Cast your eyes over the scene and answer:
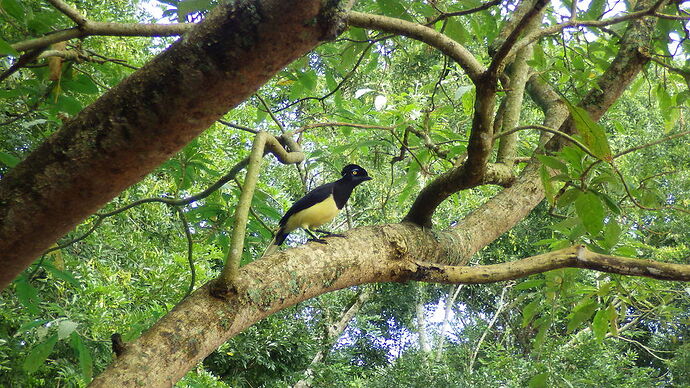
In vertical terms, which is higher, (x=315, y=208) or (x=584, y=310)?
(x=315, y=208)

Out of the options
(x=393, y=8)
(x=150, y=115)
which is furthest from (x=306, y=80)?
(x=150, y=115)

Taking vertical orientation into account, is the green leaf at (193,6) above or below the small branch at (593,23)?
below

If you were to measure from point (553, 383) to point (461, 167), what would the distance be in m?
4.92

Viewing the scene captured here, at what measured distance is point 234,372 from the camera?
7828mm

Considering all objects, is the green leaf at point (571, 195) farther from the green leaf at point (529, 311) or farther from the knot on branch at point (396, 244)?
the green leaf at point (529, 311)

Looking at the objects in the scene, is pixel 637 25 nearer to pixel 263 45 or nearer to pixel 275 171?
pixel 263 45

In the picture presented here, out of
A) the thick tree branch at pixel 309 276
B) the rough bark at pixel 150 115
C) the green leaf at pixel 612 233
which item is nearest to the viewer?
the rough bark at pixel 150 115

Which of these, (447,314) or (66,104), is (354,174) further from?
(447,314)

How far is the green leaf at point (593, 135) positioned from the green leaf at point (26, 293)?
150 centimetres

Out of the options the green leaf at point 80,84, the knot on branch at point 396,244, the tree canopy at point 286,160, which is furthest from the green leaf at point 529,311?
the green leaf at point 80,84

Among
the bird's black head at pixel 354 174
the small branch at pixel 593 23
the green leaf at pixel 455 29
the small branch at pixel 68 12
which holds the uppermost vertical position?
the bird's black head at pixel 354 174

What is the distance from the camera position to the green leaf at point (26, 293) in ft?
5.74

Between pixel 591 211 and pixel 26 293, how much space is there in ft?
5.00

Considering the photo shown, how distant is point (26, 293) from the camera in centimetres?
177
